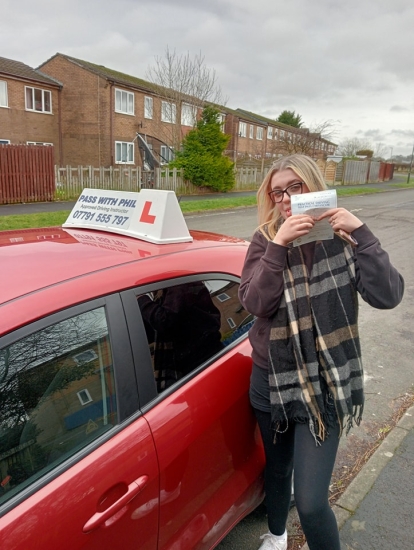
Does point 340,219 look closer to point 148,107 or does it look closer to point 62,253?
point 62,253

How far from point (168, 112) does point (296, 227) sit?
32076mm

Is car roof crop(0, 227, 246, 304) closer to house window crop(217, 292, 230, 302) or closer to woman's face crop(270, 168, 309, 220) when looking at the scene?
house window crop(217, 292, 230, 302)

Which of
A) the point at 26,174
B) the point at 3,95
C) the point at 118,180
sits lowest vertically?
the point at 118,180

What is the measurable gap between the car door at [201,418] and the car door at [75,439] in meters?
0.08

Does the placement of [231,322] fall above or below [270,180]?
below

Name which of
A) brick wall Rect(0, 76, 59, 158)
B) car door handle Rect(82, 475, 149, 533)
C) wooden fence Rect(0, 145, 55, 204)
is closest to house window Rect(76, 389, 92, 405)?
car door handle Rect(82, 475, 149, 533)

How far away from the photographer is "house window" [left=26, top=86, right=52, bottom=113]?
26172 millimetres

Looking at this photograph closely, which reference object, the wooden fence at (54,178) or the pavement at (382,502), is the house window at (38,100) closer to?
the wooden fence at (54,178)

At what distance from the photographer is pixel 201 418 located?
165 centimetres

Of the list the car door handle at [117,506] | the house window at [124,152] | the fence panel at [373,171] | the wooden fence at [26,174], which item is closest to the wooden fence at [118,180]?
the wooden fence at [26,174]

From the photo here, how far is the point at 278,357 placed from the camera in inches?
67.3

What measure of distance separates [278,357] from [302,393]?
0.17 m

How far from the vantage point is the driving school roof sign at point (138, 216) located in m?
2.06

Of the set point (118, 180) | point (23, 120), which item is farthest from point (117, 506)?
point (23, 120)
